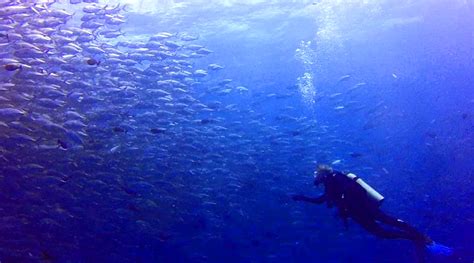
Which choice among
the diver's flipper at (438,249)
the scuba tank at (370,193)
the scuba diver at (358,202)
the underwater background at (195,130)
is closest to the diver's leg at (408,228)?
the scuba diver at (358,202)

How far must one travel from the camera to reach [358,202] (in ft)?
28.6

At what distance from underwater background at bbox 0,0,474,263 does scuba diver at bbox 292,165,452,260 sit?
2220 millimetres

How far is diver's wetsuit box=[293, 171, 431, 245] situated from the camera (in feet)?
28.5

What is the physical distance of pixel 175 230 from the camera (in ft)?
87.1

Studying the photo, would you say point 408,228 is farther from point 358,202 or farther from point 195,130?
point 195,130

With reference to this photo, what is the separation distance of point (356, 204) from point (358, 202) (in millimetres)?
62

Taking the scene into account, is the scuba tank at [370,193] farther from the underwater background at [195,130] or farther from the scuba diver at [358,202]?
the underwater background at [195,130]

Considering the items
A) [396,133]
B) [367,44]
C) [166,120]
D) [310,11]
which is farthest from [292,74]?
[396,133]

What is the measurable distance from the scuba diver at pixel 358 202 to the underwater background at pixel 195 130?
2220 mm

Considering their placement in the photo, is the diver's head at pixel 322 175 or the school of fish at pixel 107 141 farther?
the school of fish at pixel 107 141

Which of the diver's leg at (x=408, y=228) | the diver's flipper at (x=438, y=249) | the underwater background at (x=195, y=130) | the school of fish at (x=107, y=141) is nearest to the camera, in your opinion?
the diver's flipper at (x=438, y=249)

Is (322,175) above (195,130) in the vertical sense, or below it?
below

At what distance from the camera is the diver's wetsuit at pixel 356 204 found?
870 centimetres

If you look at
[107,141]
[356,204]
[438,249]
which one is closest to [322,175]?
[356,204]
